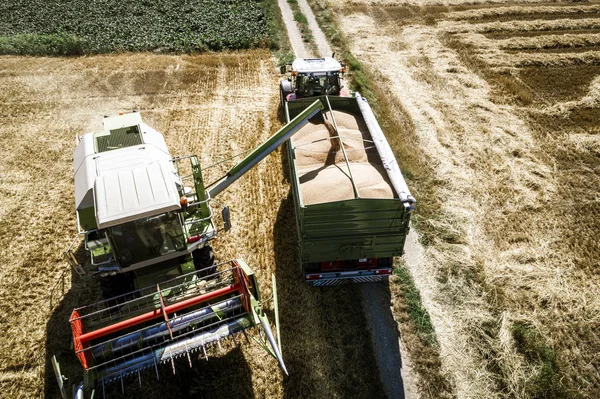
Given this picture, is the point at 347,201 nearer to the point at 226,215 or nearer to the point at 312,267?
the point at 312,267

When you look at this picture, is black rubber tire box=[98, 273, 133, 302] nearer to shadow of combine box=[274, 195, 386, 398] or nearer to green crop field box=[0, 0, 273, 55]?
shadow of combine box=[274, 195, 386, 398]

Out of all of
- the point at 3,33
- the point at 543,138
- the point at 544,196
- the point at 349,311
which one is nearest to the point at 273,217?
the point at 349,311

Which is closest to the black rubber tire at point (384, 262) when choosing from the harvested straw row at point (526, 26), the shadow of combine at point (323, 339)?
the shadow of combine at point (323, 339)

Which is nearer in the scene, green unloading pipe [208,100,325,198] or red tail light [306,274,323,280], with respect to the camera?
green unloading pipe [208,100,325,198]

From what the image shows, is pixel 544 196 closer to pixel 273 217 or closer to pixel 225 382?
pixel 273 217

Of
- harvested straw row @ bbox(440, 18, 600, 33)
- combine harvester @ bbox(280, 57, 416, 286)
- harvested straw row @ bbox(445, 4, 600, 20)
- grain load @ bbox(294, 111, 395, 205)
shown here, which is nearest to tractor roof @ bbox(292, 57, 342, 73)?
combine harvester @ bbox(280, 57, 416, 286)

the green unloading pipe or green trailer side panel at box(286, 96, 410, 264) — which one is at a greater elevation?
the green unloading pipe
